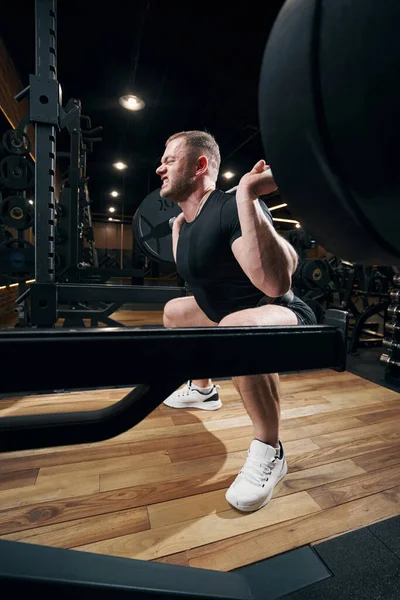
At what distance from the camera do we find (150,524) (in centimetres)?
85


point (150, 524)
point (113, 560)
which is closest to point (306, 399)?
point (150, 524)

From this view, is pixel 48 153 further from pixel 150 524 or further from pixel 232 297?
pixel 150 524

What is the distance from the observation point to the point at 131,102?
14.1ft

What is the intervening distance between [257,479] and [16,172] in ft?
10.4

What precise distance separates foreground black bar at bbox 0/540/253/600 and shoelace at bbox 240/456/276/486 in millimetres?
318

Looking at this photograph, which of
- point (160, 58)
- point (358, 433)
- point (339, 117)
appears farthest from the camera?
point (160, 58)

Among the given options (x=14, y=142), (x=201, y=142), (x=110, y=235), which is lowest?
(x=201, y=142)

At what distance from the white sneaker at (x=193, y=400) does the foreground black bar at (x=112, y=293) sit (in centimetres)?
62

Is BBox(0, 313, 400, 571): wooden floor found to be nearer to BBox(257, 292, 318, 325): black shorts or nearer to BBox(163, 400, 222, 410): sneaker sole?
BBox(163, 400, 222, 410): sneaker sole

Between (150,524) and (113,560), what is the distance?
299mm

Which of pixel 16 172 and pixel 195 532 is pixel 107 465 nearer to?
pixel 195 532

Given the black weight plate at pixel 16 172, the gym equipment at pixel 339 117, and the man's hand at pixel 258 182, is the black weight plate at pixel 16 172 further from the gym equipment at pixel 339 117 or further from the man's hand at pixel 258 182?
the gym equipment at pixel 339 117

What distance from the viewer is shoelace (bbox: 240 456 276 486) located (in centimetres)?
94

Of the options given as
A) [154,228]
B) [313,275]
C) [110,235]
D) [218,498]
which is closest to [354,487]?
[218,498]
